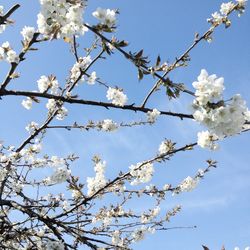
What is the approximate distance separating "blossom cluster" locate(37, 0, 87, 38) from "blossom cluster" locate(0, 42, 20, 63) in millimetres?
1177

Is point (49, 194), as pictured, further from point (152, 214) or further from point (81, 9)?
point (81, 9)

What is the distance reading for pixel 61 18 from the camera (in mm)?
3320

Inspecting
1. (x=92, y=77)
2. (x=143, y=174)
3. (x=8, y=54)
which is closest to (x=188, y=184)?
(x=143, y=174)

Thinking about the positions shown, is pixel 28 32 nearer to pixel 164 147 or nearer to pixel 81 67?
pixel 81 67

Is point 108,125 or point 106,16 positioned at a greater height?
point 108,125

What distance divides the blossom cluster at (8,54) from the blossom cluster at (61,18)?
118cm

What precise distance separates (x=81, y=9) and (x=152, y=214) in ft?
21.8

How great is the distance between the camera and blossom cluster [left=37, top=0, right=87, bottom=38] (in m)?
3.26

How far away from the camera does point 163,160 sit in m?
6.65

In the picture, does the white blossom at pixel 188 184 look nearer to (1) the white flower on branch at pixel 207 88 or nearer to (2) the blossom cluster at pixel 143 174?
(2) the blossom cluster at pixel 143 174

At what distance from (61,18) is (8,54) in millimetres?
1717

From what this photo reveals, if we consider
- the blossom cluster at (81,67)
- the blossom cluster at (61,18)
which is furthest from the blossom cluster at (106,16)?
the blossom cluster at (81,67)

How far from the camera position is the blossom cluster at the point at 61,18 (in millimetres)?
3264

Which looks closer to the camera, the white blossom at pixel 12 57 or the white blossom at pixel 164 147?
the white blossom at pixel 12 57
